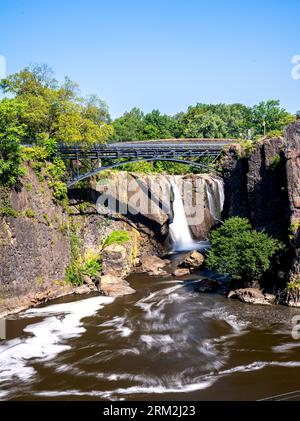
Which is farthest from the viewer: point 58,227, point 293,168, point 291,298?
point 58,227

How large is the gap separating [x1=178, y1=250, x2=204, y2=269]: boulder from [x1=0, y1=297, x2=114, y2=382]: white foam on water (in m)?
8.66

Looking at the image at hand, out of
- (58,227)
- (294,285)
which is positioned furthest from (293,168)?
(58,227)

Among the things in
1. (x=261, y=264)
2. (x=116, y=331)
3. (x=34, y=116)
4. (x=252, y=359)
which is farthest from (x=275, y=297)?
(x=34, y=116)

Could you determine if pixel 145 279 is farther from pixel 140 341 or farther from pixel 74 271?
pixel 140 341

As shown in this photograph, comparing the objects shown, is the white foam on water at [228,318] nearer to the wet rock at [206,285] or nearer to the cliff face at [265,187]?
the wet rock at [206,285]

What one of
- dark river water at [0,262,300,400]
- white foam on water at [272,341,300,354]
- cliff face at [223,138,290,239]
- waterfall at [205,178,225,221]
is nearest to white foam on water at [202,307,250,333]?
dark river water at [0,262,300,400]

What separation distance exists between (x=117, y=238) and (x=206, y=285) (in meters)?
9.76

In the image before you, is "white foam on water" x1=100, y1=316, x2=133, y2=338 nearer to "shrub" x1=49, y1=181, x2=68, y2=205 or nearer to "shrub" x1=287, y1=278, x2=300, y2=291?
"shrub" x1=287, y1=278, x2=300, y2=291

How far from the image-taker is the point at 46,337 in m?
21.2

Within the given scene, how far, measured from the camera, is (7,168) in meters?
25.5

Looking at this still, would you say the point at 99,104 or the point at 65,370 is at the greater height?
the point at 99,104

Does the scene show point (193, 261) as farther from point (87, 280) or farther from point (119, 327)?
point (119, 327)

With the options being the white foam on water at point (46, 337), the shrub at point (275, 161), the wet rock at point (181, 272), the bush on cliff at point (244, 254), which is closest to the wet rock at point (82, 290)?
the white foam on water at point (46, 337)
